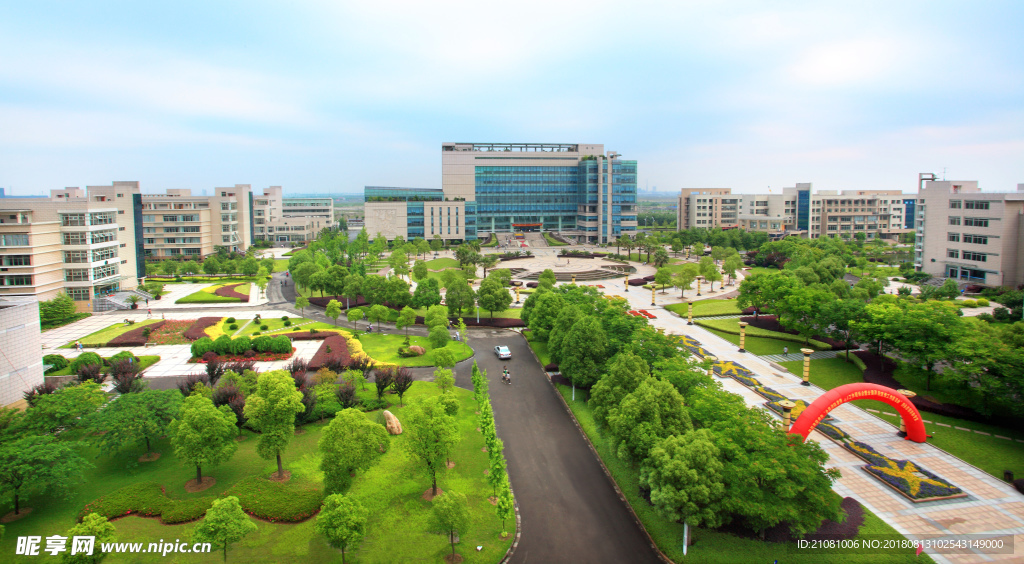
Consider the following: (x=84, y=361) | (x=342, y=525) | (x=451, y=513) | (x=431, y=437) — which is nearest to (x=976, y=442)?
(x=451, y=513)

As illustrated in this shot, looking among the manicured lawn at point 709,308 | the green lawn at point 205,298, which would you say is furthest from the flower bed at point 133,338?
the manicured lawn at point 709,308

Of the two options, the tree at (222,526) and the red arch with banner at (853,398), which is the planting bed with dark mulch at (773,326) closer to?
the red arch with banner at (853,398)

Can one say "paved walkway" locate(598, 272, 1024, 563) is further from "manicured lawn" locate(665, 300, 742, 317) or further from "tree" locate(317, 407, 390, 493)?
"manicured lawn" locate(665, 300, 742, 317)

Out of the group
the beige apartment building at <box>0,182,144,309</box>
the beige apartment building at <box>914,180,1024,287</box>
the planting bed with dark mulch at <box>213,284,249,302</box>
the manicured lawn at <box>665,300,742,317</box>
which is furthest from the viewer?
the planting bed with dark mulch at <box>213,284,249,302</box>

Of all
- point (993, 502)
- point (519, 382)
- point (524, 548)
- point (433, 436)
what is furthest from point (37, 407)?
point (993, 502)

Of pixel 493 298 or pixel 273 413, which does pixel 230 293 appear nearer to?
pixel 493 298

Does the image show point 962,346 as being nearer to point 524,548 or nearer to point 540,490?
point 540,490

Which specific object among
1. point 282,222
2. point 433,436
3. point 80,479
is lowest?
point 80,479

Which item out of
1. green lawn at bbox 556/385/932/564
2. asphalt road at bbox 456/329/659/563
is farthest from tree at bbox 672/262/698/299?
green lawn at bbox 556/385/932/564
